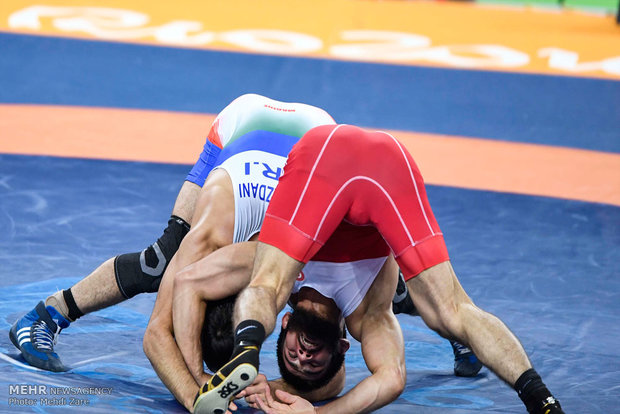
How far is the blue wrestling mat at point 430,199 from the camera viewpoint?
15.5 feet

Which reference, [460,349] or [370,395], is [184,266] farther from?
[460,349]

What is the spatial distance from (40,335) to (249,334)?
137cm

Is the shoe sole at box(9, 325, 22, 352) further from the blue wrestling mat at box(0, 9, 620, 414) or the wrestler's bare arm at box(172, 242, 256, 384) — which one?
the wrestler's bare arm at box(172, 242, 256, 384)

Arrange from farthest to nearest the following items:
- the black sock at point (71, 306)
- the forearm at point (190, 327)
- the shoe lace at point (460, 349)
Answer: the shoe lace at point (460, 349), the black sock at point (71, 306), the forearm at point (190, 327)

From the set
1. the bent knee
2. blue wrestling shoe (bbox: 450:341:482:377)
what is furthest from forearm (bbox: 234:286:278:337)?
blue wrestling shoe (bbox: 450:341:482:377)

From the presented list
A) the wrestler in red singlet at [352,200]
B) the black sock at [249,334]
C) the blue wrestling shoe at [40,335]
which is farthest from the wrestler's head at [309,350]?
the blue wrestling shoe at [40,335]

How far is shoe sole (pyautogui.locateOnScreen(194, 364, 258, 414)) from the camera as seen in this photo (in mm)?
3631

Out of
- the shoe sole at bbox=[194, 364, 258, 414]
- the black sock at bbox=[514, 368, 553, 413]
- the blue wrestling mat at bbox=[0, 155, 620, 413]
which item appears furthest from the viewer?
the blue wrestling mat at bbox=[0, 155, 620, 413]

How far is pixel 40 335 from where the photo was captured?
475cm

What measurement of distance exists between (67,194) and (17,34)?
17.9 feet

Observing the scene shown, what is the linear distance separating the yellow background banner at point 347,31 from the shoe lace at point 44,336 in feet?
25.1

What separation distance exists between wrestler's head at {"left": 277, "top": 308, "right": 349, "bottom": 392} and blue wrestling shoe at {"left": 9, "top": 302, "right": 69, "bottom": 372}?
1.08 metres

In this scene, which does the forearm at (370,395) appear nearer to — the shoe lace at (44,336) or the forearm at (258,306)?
the forearm at (258,306)

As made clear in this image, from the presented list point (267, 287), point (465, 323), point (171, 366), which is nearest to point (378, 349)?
point (465, 323)
